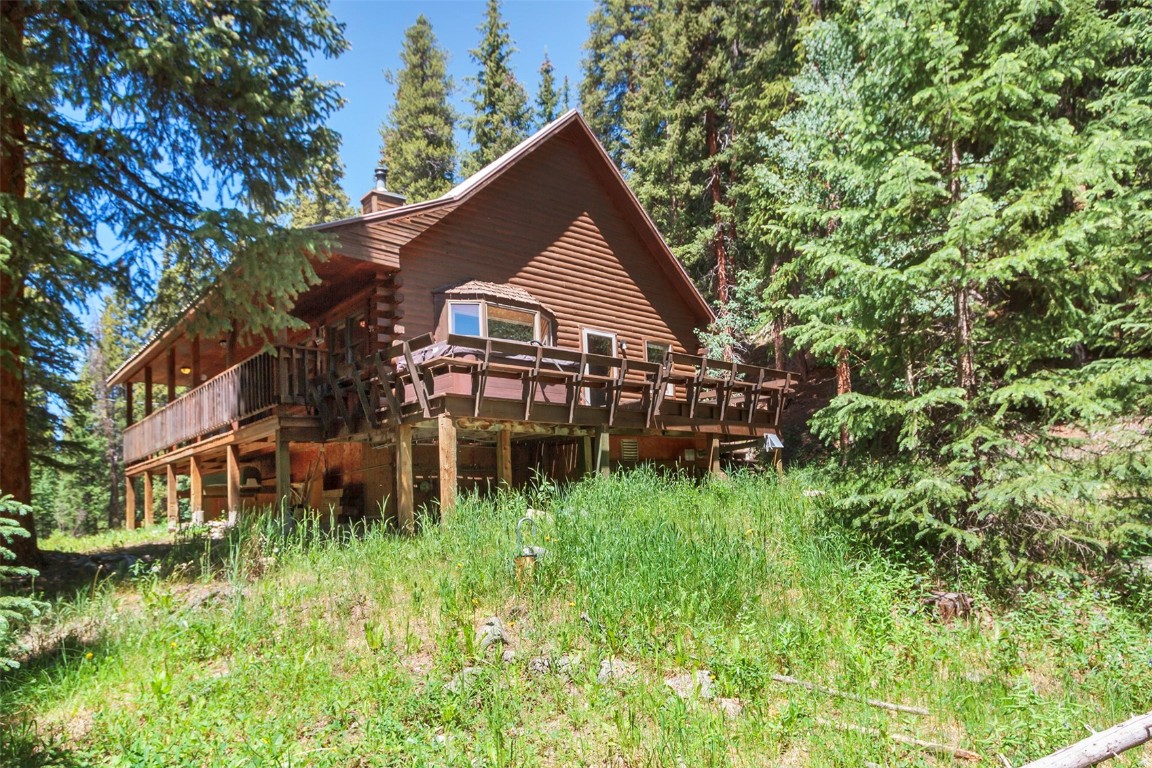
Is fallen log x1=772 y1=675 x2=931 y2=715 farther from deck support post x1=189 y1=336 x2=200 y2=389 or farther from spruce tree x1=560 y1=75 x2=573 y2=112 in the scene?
spruce tree x1=560 y1=75 x2=573 y2=112

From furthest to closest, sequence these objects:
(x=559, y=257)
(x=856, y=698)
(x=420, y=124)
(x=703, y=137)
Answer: (x=420, y=124) < (x=703, y=137) < (x=559, y=257) < (x=856, y=698)

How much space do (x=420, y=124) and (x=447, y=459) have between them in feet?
109

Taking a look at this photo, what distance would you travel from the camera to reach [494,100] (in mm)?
34969

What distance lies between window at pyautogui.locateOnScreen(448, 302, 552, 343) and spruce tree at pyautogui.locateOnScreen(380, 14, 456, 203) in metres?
23.3

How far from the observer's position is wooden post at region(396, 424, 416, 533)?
1016 cm

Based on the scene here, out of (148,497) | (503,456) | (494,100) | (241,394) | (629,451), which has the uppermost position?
(494,100)

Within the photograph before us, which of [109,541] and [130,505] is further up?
[109,541]

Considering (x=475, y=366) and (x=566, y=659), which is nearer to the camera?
(x=566, y=659)

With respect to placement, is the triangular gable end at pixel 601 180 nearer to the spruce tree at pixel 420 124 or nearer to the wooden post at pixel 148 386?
the wooden post at pixel 148 386

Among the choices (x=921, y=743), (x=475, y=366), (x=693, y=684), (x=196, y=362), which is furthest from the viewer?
(x=196, y=362)

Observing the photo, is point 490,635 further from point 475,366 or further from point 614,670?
point 475,366

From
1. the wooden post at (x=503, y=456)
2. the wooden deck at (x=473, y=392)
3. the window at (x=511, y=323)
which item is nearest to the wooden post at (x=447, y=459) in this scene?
the wooden deck at (x=473, y=392)

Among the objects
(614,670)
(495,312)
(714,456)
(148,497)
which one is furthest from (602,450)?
(148,497)

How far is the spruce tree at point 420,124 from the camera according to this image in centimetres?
3756
